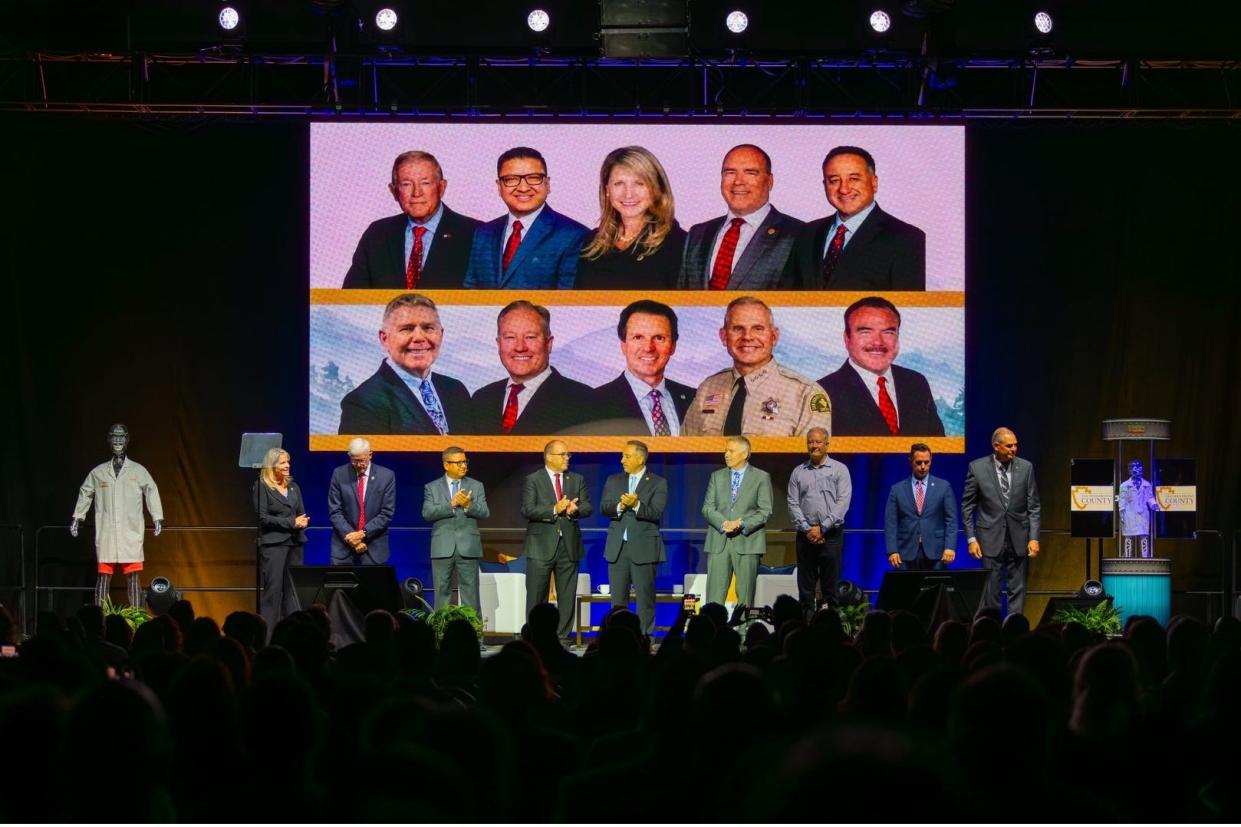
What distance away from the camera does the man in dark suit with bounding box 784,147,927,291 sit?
13.3 meters

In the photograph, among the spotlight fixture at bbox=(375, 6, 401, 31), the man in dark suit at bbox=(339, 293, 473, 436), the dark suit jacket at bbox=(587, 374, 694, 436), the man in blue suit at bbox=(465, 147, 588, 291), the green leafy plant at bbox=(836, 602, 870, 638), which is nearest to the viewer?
the green leafy plant at bbox=(836, 602, 870, 638)

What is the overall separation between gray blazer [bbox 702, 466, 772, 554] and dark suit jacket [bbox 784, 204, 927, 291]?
247 centimetres

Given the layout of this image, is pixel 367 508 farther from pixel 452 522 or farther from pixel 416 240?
pixel 416 240

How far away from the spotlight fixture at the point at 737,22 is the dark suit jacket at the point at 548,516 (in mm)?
4069

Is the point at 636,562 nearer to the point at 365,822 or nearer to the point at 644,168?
the point at 644,168

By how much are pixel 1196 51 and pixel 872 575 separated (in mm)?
5785

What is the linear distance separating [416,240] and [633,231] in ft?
6.67

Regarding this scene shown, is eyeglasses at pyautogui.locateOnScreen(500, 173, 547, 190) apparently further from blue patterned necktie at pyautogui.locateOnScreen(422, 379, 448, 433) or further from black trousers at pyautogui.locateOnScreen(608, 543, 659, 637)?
black trousers at pyautogui.locateOnScreen(608, 543, 659, 637)

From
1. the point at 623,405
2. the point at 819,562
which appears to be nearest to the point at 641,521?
the point at 819,562

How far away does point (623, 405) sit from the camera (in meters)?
13.3

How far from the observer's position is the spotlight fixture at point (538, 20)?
1221 centimetres

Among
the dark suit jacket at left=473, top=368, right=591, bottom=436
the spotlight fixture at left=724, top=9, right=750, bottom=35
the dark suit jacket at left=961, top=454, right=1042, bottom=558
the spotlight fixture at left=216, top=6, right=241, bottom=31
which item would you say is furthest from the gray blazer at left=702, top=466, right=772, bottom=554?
the spotlight fixture at left=216, top=6, right=241, bottom=31

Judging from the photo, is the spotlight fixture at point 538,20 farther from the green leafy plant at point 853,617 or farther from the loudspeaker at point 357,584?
the green leafy plant at point 853,617

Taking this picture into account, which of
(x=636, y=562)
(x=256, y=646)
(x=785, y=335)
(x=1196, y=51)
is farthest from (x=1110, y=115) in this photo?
(x=256, y=646)
